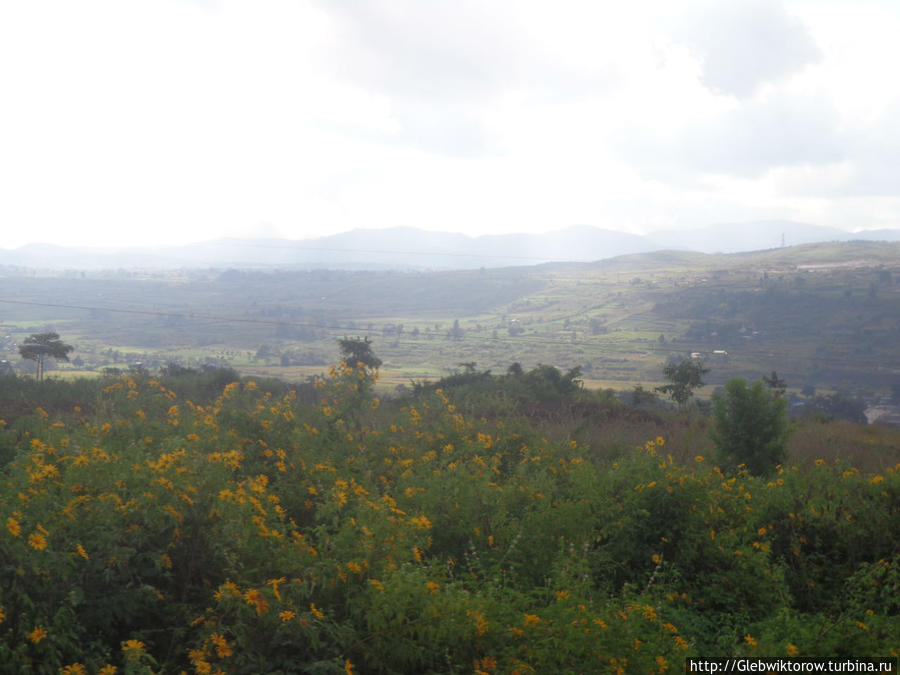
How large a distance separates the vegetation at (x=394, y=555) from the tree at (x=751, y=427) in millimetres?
2058

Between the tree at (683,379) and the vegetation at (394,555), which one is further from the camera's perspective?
the tree at (683,379)

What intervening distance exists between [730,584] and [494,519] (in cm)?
243

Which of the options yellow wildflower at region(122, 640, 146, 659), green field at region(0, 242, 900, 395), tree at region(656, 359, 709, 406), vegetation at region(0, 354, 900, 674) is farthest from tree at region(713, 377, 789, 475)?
green field at region(0, 242, 900, 395)

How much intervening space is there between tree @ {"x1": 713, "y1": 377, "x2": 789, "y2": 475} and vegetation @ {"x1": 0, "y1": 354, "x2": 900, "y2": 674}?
206 cm

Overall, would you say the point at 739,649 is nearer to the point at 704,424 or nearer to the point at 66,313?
the point at 704,424

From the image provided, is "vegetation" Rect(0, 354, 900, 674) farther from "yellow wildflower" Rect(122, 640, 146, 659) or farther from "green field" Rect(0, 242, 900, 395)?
"green field" Rect(0, 242, 900, 395)

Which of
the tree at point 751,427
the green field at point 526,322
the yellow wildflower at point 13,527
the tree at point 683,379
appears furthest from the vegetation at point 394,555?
the green field at point 526,322

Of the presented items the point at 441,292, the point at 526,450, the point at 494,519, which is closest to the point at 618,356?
the point at 526,450

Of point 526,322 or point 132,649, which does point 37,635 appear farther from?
point 526,322

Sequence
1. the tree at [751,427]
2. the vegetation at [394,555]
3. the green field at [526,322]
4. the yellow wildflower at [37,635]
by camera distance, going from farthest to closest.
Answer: the green field at [526,322]
the tree at [751,427]
the vegetation at [394,555]
the yellow wildflower at [37,635]

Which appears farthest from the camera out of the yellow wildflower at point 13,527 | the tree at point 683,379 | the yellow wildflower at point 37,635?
the tree at point 683,379

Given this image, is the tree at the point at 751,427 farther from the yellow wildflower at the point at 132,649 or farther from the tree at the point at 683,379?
the yellow wildflower at the point at 132,649

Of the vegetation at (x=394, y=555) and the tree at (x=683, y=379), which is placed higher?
the vegetation at (x=394, y=555)

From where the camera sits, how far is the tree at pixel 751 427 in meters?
10.7
